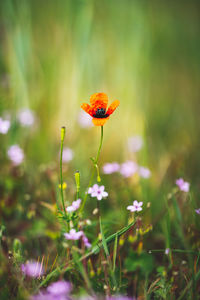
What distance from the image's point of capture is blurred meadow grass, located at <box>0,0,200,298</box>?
5.90 ft

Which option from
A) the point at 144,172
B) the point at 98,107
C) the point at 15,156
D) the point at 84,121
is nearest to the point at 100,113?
the point at 98,107

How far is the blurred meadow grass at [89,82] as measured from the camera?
1800 mm

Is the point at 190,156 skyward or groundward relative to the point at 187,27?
groundward

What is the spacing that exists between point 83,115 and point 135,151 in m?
0.55

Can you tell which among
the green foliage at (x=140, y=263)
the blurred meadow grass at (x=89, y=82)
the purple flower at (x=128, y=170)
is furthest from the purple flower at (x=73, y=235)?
the blurred meadow grass at (x=89, y=82)

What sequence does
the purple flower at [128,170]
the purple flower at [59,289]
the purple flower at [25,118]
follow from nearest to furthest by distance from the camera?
the purple flower at [59,289] < the purple flower at [128,170] < the purple flower at [25,118]

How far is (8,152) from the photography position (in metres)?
1.52

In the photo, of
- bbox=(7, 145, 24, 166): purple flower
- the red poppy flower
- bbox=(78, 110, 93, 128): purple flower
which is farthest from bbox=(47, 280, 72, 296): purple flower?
bbox=(78, 110, 93, 128): purple flower

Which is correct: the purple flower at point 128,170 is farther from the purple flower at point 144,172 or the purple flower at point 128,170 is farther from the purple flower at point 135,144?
the purple flower at point 135,144

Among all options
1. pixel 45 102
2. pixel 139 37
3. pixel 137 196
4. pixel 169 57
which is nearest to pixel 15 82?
pixel 45 102

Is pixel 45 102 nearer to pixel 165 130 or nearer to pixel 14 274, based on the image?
pixel 165 130

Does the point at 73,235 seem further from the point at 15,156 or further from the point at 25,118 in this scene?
the point at 25,118

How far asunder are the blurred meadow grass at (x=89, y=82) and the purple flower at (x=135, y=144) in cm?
5

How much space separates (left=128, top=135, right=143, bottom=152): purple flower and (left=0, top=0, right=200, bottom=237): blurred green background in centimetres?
6
